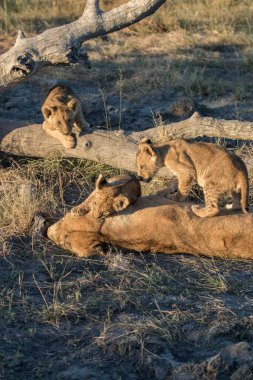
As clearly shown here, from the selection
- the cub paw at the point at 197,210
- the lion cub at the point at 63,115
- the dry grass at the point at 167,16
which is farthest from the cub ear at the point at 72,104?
the dry grass at the point at 167,16

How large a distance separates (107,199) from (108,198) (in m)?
0.01

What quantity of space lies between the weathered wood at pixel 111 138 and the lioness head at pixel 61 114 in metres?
Result: 0.16

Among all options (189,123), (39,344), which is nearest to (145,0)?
(189,123)

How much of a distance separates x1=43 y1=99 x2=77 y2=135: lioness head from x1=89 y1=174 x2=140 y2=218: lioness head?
169 centimetres

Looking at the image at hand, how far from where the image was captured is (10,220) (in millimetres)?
7207

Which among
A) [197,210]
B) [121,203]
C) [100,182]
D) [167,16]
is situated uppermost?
[100,182]

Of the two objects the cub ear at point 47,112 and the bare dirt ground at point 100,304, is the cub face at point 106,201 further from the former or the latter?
the cub ear at point 47,112

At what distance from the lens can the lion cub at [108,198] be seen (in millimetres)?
6539

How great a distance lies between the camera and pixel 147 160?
23.7 ft

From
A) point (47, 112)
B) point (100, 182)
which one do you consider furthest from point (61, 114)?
point (100, 182)

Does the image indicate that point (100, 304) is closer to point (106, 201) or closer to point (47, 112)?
point (106, 201)

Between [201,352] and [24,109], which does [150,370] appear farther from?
[24,109]

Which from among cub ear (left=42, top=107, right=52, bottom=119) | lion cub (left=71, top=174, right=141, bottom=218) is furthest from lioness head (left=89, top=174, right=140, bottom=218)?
cub ear (left=42, top=107, right=52, bottom=119)

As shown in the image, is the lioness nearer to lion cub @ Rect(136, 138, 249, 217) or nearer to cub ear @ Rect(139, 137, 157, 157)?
lion cub @ Rect(136, 138, 249, 217)
